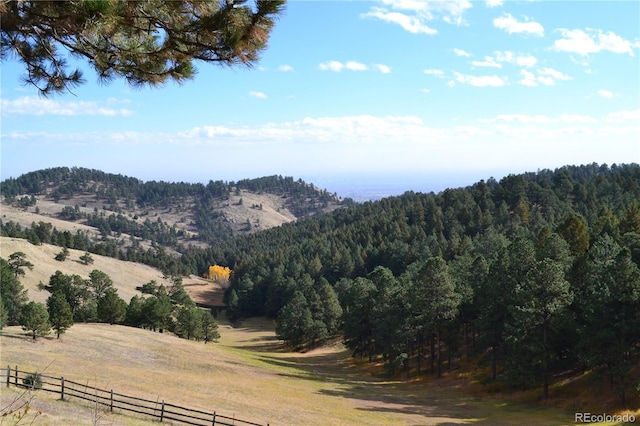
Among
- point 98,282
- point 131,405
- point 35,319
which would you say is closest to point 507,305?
point 131,405

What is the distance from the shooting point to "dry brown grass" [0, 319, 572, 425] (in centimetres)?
3378

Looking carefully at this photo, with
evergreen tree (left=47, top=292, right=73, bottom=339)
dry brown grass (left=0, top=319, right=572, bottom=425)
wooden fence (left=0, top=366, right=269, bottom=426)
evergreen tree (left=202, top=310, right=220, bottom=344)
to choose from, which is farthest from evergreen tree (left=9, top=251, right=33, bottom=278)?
wooden fence (left=0, top=366, right=269, bottom=426)

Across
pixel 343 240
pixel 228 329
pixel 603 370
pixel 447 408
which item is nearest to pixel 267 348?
pixel 228 329

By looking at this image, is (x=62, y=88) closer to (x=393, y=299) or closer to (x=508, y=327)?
(x=508, y=327)

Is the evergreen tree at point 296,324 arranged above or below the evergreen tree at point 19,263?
below

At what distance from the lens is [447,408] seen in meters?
39.2

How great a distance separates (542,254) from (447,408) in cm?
2389

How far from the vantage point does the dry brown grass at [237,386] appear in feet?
111

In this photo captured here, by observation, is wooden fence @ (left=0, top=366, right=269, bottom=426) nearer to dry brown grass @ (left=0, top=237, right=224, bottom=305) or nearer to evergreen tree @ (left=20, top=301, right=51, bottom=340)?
evergreen tree @ (left=20, top=301, right=51, bottom=340)

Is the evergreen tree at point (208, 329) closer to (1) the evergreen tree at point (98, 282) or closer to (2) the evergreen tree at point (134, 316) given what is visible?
(2) the evergreen tree at point (134, 316)

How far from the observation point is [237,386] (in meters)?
42.5

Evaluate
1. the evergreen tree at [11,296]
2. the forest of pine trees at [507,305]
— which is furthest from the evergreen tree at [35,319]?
the forest of pine trees at [507,305]

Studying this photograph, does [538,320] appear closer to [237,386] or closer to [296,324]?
[237,386]

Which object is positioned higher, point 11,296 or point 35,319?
point 35,319
